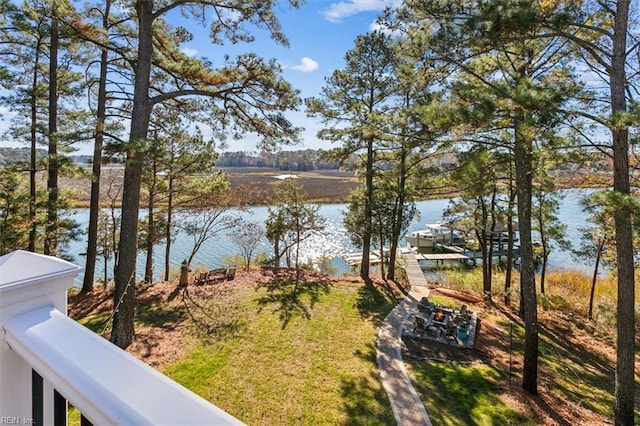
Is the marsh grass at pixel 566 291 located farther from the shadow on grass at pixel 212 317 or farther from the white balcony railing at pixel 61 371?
the white balcony railing at pixel 61 371

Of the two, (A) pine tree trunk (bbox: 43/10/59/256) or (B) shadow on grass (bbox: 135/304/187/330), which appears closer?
(B) shadow on grass (bbox: 135/304/187/330)

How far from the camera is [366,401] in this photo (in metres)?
5.85

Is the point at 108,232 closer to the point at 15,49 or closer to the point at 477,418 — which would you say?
the point at 15,49

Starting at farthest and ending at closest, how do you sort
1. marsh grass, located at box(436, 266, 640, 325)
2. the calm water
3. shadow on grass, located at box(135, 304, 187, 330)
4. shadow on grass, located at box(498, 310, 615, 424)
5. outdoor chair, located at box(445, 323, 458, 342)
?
the calm water
marsh grass, located at box(436, 266, 640, 325)
outdoor chair, located at box(445, 323, 458, 342)
shadow on grass, located at box(135, 304, 187, 330)
shadow on grass, located at box(498, 310, 615, 424)

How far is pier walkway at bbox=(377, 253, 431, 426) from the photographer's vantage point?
5.59 m

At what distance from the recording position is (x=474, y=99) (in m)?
5.39

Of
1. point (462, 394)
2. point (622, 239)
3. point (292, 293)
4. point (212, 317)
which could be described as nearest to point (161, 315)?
point (212, 317)

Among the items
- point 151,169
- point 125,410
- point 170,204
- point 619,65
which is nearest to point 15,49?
point 151,169

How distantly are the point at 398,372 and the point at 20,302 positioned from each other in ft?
23.6

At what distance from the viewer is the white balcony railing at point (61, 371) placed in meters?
0.67

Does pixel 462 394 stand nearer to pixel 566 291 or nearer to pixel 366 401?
pixel 366 401

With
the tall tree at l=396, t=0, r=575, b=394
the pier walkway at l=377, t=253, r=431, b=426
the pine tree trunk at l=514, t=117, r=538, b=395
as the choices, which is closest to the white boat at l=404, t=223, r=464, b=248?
the pier walkway at l=377, t=253, r=431, b=426

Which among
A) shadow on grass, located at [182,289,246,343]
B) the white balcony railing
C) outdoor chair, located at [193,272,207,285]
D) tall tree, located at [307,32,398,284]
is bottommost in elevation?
shadow on grass, located at [182,289,246,343]

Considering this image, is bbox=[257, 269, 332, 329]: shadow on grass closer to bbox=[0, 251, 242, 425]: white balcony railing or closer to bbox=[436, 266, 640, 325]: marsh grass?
bbox=[436, 266, 640, 325]: marsh grass
